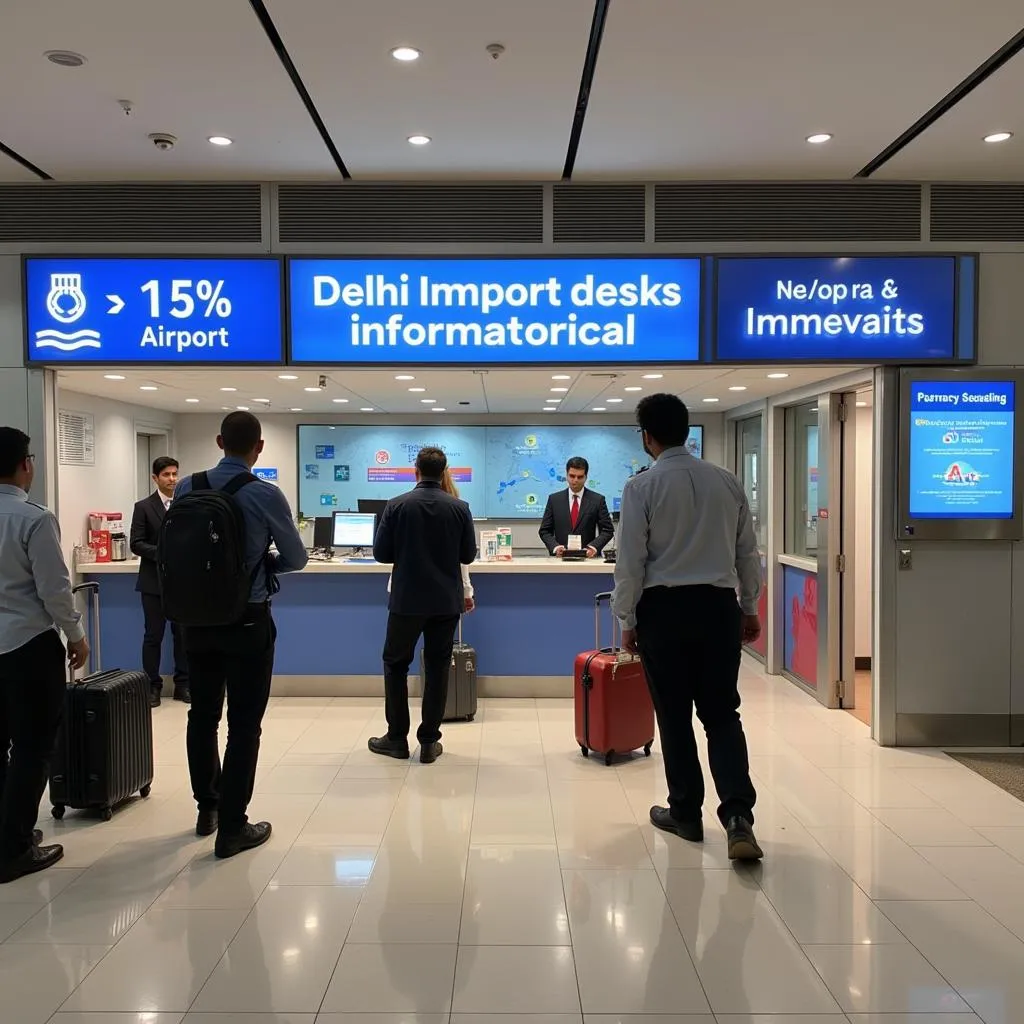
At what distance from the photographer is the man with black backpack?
2873 mm

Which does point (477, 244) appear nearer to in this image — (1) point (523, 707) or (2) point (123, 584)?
(1) point (523, 707)

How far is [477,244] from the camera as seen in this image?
4301 mm

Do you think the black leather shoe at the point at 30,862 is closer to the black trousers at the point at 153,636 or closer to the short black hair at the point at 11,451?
the short black hair at the point at 11,451

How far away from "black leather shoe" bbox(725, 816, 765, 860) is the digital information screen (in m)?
2.25

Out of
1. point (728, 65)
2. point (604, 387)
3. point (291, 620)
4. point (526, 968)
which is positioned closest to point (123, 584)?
point (291, 620)

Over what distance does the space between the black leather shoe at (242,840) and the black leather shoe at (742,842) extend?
70.5 inches

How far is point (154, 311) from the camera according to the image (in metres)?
4.18

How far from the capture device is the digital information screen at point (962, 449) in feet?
14.5

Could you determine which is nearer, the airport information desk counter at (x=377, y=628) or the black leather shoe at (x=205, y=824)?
the black leather shoe at (x=205, y=824)

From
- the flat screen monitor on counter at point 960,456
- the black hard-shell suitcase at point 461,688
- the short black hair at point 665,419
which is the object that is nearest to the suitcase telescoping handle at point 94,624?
the black hard-shell suitcase at point 461,688

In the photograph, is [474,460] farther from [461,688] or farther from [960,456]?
[960,456]

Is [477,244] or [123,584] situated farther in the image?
[123,584]

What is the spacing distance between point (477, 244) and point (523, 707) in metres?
2.94

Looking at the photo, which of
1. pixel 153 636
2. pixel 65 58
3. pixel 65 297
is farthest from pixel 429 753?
pixel 65 58
